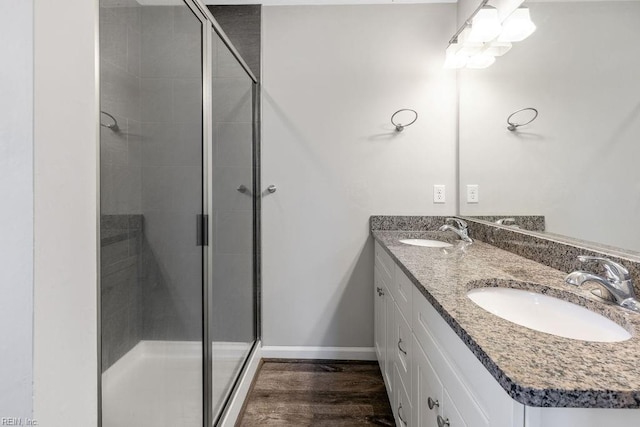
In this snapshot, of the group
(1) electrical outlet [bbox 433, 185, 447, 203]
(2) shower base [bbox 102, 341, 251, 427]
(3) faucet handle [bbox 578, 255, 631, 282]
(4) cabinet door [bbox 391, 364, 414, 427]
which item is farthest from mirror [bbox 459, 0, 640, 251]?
(2) shower base [bbox 102, 341, 251, 427]

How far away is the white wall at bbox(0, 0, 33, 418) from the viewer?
17.4 inches

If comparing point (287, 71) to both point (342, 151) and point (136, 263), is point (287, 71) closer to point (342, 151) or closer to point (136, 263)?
point (342, 151)

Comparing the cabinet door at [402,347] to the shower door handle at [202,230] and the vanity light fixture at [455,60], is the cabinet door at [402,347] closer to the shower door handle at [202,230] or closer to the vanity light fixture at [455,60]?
the shower door handle at [202,230]

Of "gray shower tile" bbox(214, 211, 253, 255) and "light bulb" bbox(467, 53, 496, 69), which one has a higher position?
"light bulb" bbox(467, 53, 496, 69)

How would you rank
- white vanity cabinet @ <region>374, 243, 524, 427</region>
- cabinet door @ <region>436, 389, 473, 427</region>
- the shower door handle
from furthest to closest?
the shower door handle, cabinet door @ <region>436, 389, 473, 427</region>, white vanity cabinet @ <region>374, 243, 524, 427</region>

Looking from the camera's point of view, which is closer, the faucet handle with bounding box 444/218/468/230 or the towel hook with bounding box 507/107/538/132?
the towel hook with bounding box 507/107/538/132

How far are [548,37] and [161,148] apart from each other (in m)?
1.55

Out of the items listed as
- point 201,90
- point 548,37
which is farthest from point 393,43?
point 201,90

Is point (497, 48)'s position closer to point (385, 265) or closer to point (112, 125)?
point (385, 265)

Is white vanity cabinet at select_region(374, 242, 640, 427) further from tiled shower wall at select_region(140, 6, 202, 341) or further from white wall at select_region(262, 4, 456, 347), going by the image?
tiled shower wall at select_region(140, 6, 202, 341)

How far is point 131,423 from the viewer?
0.88 meters

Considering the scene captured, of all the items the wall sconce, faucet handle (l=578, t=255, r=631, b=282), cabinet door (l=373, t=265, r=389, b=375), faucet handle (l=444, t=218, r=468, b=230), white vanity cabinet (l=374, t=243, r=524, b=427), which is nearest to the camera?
white vanity cabinet (l=374, t=243, r=524, b=427)

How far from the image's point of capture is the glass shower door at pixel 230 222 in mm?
1399

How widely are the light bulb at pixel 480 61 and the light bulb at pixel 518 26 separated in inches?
8.0
